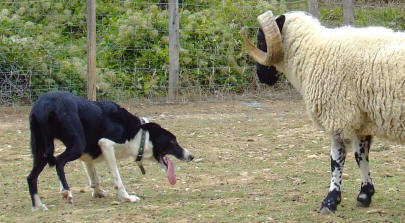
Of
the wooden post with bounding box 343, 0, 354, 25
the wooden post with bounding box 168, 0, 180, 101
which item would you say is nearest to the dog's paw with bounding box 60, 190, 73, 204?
the wooden post with bounding box 168, 0, 180, 101

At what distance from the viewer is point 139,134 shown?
7680 millimetres

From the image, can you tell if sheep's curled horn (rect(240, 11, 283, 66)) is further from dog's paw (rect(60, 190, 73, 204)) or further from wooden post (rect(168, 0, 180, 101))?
wooden post (rect(168, 0, 180, 101))

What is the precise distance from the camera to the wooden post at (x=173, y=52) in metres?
13.7

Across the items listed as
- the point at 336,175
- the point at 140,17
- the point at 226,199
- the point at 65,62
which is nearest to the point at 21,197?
the point at 226,199

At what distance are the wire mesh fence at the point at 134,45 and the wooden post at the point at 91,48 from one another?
3.01ft

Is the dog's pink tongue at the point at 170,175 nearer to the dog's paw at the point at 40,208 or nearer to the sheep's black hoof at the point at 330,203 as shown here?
the dog's paw at the point at 40,208

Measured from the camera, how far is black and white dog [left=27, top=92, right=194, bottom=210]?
22.8 ft

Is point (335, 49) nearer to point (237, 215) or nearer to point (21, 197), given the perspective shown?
point (237, 215)

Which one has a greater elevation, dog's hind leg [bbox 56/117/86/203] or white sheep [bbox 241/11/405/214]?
white sheep [bbox 241/11/405/214]

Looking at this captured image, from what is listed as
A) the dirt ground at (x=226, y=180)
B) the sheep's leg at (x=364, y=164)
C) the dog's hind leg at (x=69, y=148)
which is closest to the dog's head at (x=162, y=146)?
the dirt ground at (x=226, y=180)

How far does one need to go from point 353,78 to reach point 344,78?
0.32 ft

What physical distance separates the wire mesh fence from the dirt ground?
145cm

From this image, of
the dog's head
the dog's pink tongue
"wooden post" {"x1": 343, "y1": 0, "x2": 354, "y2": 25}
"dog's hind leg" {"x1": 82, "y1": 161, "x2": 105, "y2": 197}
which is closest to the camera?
"dog's hind leg" {"x1": 82, "y1": 161, "x2": 105, "y2": 197}

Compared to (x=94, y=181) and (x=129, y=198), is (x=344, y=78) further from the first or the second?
(x=94, y=181)
